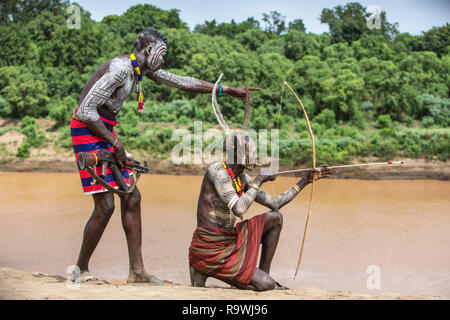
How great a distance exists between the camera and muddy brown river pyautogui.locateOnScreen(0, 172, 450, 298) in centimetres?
531

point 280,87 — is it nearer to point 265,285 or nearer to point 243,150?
point 243,150

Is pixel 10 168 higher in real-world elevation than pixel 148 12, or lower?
lower

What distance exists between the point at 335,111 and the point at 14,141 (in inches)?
322

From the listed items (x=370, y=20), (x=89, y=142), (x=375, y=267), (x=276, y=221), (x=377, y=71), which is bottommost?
(x=375, y=267)

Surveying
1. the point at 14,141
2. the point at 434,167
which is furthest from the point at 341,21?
the point at 14,141

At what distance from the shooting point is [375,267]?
558 centimetres

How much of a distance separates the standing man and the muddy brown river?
47.1 inches

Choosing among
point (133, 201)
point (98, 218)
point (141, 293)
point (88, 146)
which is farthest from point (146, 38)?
point (141, 293)

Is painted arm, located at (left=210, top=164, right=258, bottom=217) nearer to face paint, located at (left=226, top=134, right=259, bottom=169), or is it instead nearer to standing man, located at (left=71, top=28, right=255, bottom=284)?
face paint, located at (left=226, top=134, right=259, bottom=169)

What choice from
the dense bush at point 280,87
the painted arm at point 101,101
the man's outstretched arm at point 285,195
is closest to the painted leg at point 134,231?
the painted arm at point 101,101

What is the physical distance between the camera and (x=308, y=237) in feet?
21.9

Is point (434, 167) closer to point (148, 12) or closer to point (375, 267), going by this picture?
point (375, 267)

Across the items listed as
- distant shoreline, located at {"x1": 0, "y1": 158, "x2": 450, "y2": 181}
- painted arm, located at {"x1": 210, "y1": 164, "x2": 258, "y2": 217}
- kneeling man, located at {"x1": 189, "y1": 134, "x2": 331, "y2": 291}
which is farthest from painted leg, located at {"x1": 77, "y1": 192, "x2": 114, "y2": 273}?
distant shoreline, located at {"x1": 0, "y1": 158, "x2": 450, "y2": 181}

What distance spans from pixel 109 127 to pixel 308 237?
343cm
